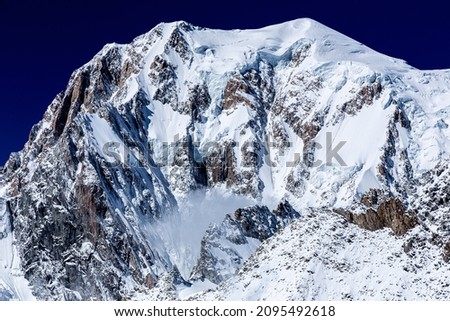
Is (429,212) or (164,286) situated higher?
(429,212)

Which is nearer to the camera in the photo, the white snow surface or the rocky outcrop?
the white snow surface

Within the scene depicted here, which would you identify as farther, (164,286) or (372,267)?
(164,286)

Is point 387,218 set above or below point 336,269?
above

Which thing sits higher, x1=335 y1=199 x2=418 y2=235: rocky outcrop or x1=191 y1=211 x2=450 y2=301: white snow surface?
x1=335 y1=199 x2=418 y2=235: rocky outcrop

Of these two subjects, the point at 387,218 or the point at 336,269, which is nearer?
the point at 336,269

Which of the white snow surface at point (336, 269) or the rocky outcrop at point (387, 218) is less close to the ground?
the rocky outcrop at point (387, 218)

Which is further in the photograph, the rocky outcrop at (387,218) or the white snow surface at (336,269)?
the rocky outcrop at (387,218)
